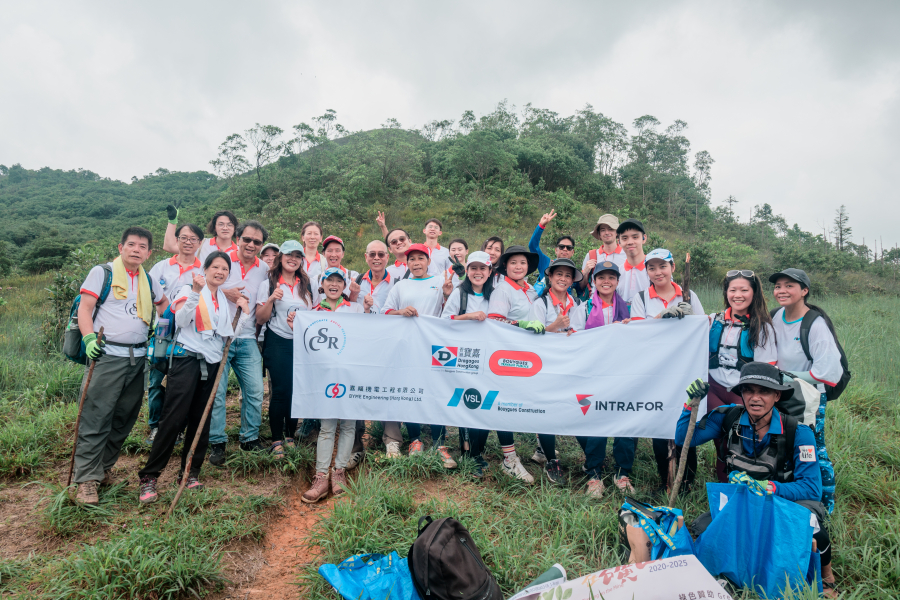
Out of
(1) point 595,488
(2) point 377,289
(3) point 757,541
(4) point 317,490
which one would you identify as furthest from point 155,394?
(3) point 757,541

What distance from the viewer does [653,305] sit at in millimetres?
4496

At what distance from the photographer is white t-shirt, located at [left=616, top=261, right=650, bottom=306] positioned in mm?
5090

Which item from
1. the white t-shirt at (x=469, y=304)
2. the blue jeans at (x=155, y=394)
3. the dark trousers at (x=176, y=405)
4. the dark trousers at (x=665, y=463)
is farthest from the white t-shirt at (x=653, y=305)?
the blue jeans at (x=155, y=394)

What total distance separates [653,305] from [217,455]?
4.66 metres

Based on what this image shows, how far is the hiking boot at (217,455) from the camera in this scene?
457 cm

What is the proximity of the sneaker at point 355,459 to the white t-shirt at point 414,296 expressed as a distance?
153 cm

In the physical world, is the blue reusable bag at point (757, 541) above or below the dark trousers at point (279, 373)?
below

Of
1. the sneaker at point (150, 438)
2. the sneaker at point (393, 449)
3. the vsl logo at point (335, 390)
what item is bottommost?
the sneaker at point (150, 438)

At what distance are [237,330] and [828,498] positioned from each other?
5067 millimetres

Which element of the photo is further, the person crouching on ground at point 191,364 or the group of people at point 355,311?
the person crouching on ground at point 191,364

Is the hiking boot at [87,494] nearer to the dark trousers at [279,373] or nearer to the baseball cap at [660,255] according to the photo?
the dark trousers at [279,373]

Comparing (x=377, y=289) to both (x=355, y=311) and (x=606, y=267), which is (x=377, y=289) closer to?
(x=355, y=311)

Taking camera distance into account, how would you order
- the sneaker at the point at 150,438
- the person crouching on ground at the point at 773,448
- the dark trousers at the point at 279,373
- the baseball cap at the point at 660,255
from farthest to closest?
the sneaker at the point at 150,438 < the dark trousers at the point at 279,373 < the baseball cap at the point at 660,255 < the person crouching on ground at the point at 773,448

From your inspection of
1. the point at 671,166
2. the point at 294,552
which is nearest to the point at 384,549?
the point at 294,552
